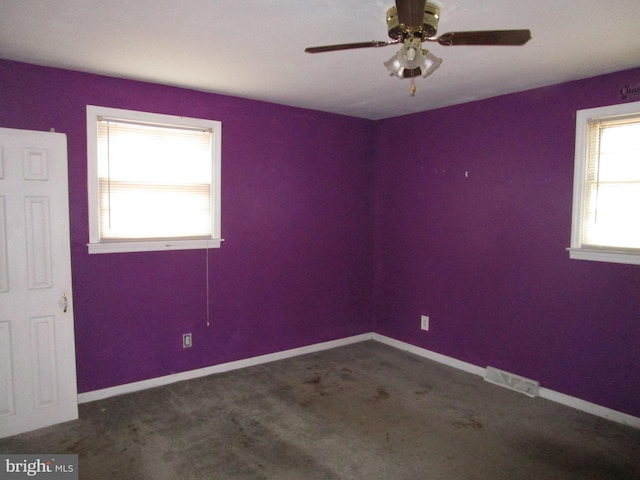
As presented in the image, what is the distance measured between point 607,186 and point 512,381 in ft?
5.79

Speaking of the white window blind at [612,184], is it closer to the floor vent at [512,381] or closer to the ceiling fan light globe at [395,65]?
the floor vent at [512,381]

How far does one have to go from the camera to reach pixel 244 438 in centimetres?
281

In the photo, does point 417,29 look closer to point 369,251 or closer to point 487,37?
point 487,37

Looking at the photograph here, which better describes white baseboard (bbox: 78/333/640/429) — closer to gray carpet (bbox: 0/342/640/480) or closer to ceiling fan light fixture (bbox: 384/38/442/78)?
gray carpet (bbox: 0/342/640/480)

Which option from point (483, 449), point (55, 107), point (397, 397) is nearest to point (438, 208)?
point (397, 397)

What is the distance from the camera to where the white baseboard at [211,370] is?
3338 mm

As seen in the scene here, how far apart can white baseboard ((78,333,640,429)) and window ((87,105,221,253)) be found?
3.72ft

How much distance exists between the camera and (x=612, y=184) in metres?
3.04

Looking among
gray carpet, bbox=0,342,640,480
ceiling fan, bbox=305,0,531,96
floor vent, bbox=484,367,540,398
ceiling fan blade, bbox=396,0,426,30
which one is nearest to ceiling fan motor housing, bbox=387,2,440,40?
ceiling fan, bbox=305,0,531,96

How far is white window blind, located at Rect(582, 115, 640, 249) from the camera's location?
2955 mm

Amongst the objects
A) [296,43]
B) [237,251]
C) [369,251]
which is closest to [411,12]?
[296,43]

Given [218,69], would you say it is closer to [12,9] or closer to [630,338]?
[12,9]

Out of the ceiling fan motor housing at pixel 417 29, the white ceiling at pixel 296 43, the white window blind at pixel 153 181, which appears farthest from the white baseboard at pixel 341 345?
the ceiling fan motor housing at pixel 417 29

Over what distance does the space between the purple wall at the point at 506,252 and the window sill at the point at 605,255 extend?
0.21 ft
